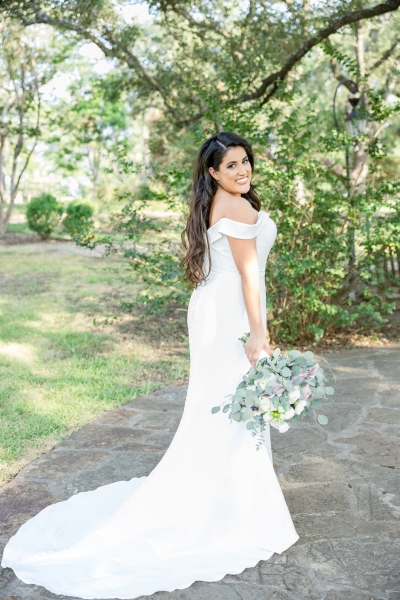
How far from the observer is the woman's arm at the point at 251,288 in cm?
299

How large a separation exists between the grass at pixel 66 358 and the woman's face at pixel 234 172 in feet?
7.83

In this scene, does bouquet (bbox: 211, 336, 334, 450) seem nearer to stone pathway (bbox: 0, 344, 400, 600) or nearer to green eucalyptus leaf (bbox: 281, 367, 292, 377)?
green eucalyptus leaf (bbox: 281, 367, 292, 377)

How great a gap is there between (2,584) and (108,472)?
1.25 m

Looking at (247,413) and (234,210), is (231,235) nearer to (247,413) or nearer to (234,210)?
(234,210)

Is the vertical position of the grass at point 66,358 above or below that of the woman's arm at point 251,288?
below

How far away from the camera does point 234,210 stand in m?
3.02

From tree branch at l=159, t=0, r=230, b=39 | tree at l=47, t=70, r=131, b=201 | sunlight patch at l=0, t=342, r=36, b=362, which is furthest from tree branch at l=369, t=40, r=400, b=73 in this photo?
sunlight patch at l=0, t=342, r=36, b=362

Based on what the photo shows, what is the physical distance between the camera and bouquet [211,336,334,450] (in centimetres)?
266

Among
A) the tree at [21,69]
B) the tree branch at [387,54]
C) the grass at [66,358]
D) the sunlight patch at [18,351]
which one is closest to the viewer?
the grass at [66,358]

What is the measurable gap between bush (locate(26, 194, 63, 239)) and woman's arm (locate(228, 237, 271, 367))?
47.1 ft

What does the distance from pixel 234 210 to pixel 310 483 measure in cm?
186

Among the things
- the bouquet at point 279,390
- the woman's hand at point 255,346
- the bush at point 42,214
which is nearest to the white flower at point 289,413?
the bouquet at point 279,390

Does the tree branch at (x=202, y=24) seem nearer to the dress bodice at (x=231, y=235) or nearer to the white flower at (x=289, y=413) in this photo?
the dress bodice at (x=231, y=235)

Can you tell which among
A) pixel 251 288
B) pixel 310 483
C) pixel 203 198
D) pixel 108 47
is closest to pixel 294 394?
pixel 251 288
